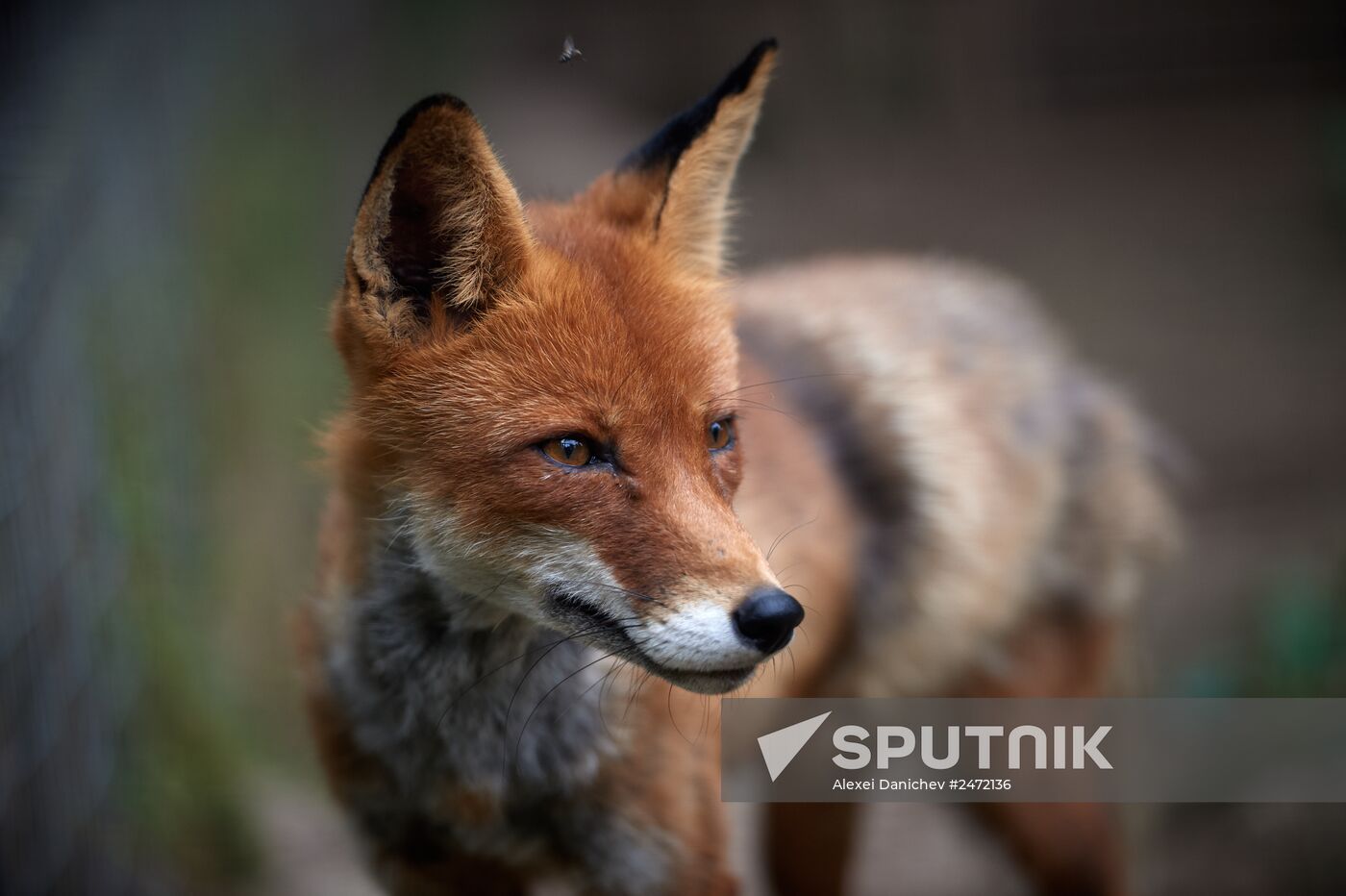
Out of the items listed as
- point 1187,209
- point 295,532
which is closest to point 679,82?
point 1187,209

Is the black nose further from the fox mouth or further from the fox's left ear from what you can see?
the fox's left ear

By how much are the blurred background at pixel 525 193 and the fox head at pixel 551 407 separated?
0.35 meters

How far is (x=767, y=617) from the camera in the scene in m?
1.94

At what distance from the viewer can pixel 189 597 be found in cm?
525

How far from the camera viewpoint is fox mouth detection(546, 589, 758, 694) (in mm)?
2084

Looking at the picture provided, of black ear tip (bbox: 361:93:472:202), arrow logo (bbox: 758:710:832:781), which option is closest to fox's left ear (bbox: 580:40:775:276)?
black ear tip (bbox: 361:93:472:202)

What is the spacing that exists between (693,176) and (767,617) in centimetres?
111

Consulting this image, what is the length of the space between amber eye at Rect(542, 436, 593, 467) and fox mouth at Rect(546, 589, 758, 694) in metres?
0.26

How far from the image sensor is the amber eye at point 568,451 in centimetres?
220

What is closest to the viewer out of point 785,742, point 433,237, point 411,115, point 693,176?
point 411,115
